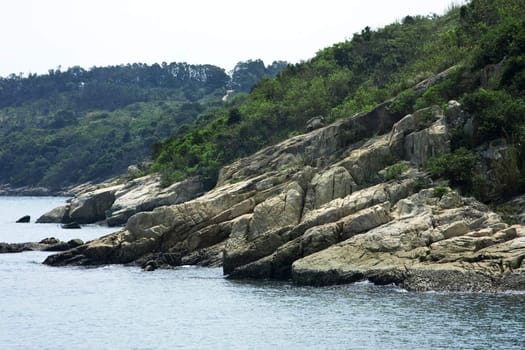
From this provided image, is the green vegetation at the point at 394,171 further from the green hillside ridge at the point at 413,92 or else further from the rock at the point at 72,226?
the rock at the point at 72,226

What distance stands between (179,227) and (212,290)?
12559 mm

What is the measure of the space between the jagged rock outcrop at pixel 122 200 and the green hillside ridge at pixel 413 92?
91.9 inches

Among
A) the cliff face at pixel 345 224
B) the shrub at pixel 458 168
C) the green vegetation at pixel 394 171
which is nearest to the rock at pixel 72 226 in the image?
the cliff face at pixel 345 224

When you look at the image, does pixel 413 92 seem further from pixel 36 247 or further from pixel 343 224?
pixel 36 247

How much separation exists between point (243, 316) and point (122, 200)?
60.1 m

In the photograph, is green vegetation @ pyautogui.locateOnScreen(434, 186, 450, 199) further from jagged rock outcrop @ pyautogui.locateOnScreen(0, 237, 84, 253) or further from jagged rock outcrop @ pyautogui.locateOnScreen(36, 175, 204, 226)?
jagged rock outcrop @ pyautogui.locateOnScreen(36, 175, 204, 226)

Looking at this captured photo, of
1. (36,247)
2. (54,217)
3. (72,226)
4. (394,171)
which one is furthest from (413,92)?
(54,217)

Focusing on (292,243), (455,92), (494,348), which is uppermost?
(455,92)

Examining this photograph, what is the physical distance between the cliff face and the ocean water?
55.3 inches

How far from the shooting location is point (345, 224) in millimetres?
56719

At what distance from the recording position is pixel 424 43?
11019 centimetres

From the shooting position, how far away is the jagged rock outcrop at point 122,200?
103m

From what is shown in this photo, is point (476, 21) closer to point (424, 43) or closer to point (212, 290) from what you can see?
point (424, 43)

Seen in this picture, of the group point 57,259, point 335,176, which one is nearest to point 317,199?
point 335,176
